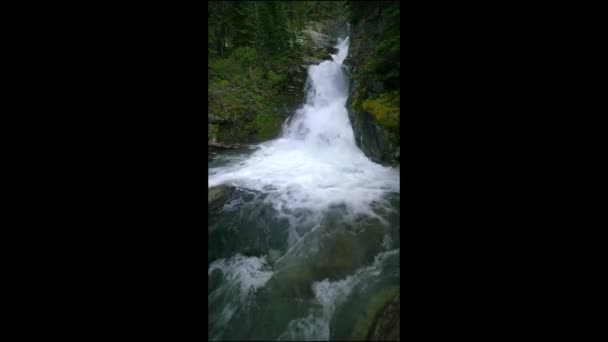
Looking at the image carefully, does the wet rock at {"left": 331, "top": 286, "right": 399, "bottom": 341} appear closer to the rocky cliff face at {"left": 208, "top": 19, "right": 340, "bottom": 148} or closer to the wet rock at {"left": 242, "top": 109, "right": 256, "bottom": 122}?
the rocky cliff face at {"left": 208, "top": 19, "right": 340, "bottom": 148}

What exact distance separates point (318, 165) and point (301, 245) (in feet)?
12.1

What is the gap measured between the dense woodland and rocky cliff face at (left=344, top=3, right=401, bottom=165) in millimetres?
17

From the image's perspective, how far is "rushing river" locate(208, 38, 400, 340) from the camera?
9.83 ft

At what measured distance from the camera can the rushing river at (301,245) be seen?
→ 2996mm

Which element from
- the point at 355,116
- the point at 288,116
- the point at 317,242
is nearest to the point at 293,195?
the point at 317,242

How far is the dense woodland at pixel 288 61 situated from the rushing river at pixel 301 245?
1.28 metres

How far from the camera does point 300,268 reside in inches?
147

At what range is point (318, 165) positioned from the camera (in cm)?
764

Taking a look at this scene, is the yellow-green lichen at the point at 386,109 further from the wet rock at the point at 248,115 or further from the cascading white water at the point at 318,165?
the wet rock at the point at 248,115

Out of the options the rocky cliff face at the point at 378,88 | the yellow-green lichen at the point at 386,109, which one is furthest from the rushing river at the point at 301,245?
the yellow-green lichen at the point at 386,109

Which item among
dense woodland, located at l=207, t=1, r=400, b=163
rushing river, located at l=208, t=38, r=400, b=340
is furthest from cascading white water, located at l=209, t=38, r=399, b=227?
dense woodland, located at l=207, t=1, r=400, b=163

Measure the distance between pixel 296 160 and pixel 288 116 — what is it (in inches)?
107

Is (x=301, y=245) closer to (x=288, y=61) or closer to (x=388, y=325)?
(x=388, y=325)
